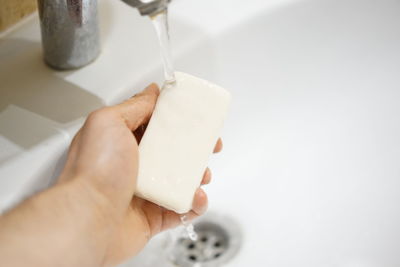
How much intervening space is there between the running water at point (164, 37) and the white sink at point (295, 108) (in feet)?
0.26

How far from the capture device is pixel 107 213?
1.65ft

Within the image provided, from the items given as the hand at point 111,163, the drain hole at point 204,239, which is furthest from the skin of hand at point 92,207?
the drain hole at point 204,239

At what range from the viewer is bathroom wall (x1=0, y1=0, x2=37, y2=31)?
25.1 inches

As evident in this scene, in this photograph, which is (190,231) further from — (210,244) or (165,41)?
(165,41)

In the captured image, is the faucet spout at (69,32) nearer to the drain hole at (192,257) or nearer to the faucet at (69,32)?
the faucet at (69,32)

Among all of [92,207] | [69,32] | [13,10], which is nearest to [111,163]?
[92,207]

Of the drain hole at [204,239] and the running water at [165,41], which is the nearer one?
the running water at [165,41]

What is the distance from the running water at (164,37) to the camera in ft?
1.57

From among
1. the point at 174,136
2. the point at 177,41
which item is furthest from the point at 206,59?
the point at 174,136

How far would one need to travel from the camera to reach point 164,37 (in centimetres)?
50

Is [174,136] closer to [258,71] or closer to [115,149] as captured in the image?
[115,149]

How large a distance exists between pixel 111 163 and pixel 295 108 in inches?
A: 11.8

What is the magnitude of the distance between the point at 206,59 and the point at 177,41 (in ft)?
0.13

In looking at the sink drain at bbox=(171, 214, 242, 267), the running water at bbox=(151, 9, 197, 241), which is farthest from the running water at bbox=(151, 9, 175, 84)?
the sink drain at bbox=(171, 214, 242, 267)
